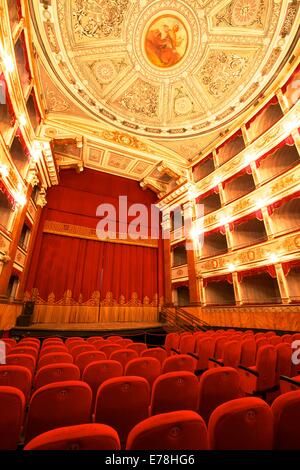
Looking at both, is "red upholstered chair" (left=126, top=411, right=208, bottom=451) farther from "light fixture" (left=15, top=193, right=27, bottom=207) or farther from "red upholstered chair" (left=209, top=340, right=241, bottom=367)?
"light fixture" (left=15, top=193, right=27, bottom=207)

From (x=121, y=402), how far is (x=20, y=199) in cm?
771

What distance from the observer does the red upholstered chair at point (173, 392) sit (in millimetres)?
1439

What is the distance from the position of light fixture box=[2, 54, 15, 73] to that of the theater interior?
0.05 metres

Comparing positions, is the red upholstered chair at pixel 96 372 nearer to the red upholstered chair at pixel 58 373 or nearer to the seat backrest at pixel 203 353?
the red upholstered chair at pixel 58 373

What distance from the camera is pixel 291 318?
6746 mm

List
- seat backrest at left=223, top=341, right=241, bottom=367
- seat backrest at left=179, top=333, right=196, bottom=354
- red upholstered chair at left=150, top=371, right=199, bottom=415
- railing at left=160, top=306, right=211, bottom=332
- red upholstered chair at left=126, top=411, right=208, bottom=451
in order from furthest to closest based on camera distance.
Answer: railing at left=160, top=306, right=211, bottom=332
seat backrest at left=179, top=333, right=196, bottom=354
seat backrest at left=223, top=341, right=241, bottom=367
red upholstered chair at left=150, top=371, right=199, bottom=415
red upholstered chair at left=126, top=411, right=208, bottom=451

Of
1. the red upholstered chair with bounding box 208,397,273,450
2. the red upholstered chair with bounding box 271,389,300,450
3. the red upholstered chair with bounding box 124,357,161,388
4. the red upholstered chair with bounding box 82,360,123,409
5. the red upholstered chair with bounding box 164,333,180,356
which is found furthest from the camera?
the red upholstered chair with bounding box 164,333,180,356

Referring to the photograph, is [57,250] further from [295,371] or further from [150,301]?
[295,371]

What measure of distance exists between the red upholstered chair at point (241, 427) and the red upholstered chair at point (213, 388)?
1.92 feet

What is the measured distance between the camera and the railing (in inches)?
346

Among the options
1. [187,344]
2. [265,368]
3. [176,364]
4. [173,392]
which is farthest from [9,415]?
[187,344]

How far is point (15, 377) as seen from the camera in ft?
5.30

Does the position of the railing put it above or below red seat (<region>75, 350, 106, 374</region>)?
above

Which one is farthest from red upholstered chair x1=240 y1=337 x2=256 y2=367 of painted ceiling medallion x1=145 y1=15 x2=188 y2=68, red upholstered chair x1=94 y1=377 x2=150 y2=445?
painted ceiling medallion x1=145 y1=15 x2=188 y2=68
